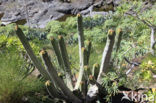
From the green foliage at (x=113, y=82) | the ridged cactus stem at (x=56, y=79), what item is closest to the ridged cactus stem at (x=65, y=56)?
the ridged cactus stem at (x=56, y=79)

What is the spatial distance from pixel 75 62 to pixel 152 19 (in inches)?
57.1

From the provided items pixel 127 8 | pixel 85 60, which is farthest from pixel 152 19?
pixel 85 60

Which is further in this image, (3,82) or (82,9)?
(82,9)

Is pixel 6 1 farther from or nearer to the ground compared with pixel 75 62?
nearer to the ground

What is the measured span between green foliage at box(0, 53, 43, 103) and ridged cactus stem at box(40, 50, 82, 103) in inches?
13.4

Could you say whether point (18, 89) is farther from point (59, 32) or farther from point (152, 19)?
point (59, 32)

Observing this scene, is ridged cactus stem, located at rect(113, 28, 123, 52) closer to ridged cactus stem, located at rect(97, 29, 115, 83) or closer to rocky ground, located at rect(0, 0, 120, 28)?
ridged cactus stem, located at rect(97, 29, 115, 83)

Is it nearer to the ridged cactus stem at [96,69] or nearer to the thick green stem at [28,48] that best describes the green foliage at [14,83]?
the thick green stem at [28,48]

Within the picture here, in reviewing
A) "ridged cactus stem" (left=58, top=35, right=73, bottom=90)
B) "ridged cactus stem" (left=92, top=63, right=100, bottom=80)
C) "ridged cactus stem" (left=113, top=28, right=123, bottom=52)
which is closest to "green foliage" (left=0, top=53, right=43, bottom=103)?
"ridged cactus stem" (left=58, top=35, right=73, bottom=90)

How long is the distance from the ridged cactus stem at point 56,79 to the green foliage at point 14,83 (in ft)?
1.11

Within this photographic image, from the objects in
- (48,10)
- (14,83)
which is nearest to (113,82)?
(14,83)

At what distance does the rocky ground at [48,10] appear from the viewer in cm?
1684

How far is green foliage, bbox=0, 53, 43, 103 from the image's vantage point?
2.16 metres

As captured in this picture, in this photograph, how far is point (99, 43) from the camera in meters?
4.53
